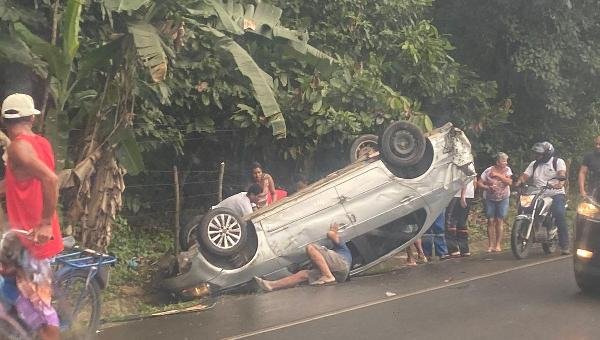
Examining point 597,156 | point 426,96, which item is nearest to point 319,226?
point 426,96

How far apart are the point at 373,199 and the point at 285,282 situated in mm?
1554

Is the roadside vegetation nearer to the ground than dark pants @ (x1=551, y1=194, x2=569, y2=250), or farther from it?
farther from it

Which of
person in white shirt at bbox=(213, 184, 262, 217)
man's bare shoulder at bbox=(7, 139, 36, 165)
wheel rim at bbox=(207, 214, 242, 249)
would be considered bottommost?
wheel rim at bbox=(207, 214, 242, 249)

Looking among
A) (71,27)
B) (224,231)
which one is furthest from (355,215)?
(71,27)

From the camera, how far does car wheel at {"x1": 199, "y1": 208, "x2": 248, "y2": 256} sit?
28.8ft

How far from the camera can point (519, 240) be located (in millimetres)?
10906

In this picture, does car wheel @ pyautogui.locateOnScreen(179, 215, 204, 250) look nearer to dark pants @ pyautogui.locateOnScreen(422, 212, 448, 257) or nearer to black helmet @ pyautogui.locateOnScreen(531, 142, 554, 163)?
dark pants @ pyautogui.locateOnScreen(422, 212, 448, 257)

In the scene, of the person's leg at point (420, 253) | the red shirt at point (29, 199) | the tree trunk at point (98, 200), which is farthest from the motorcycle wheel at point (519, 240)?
the red shirt at point (29, 199)

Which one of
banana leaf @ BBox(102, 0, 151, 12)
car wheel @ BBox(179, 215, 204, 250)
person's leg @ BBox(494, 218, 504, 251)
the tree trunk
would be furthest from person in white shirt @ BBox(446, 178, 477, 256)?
banana leaf @ BBox(102, 0, 151, 12)

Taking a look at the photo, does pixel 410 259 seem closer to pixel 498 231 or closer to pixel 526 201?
pixel 498 231

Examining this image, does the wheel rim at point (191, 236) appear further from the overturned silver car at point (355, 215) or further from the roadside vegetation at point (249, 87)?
the roadside vegetation at point (249, 87)

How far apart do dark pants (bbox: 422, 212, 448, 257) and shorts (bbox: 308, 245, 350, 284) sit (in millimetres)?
2351

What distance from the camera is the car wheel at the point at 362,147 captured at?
418 inches

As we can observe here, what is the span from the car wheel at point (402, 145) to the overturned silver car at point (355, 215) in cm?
1
